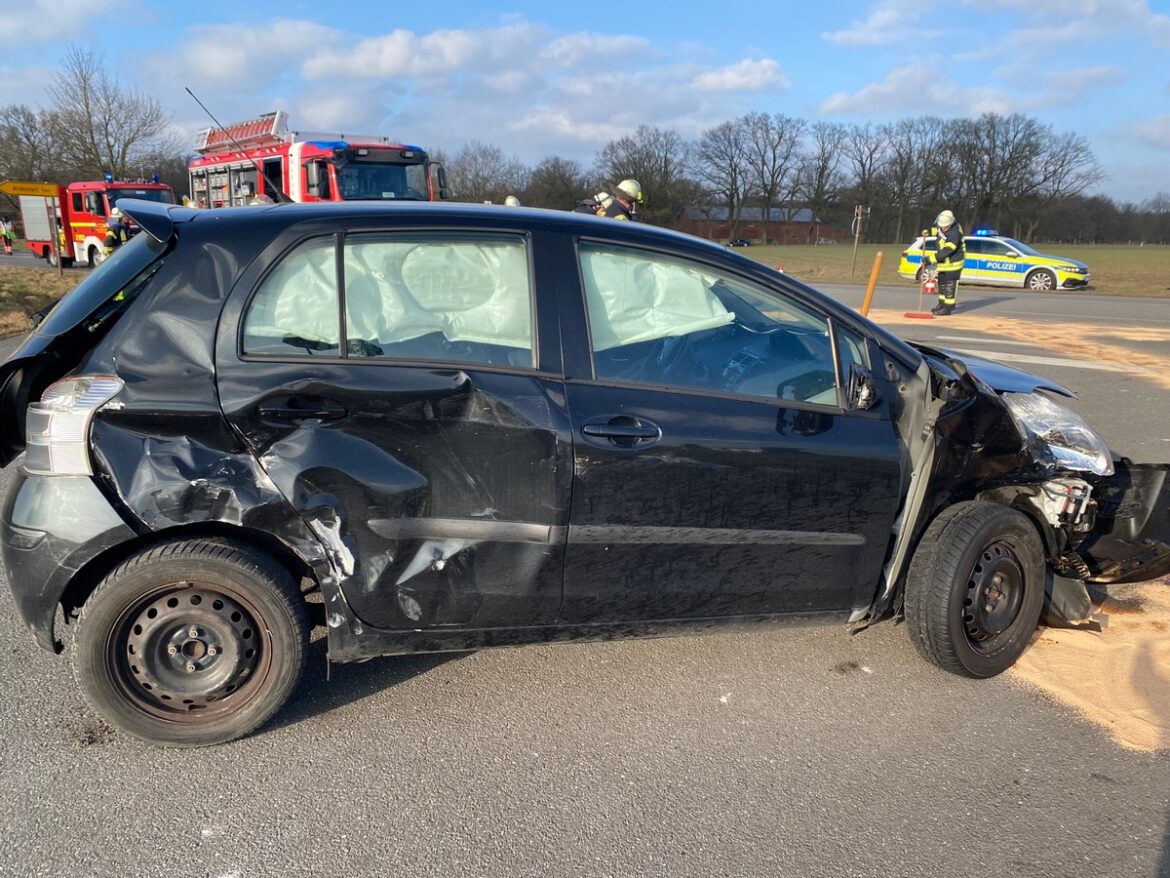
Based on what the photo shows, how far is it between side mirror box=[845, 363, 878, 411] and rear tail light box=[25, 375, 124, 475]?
98.2 inches

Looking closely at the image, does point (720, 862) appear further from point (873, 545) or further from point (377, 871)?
point (873, 545)

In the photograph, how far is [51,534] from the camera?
2625 mm

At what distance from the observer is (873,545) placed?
3.18 m

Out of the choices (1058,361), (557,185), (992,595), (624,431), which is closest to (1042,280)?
(1058,361)

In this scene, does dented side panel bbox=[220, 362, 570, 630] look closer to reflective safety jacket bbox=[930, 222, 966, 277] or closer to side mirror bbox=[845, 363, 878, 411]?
side mirror bbox=[845, 363, 878, 411]

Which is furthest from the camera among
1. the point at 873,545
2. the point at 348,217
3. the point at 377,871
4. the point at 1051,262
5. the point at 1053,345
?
the point at 1051,262

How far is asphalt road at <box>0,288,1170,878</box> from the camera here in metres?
2.39

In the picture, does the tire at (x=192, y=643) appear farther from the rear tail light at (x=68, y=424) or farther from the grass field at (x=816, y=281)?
the grass field at (x=816, y=281)

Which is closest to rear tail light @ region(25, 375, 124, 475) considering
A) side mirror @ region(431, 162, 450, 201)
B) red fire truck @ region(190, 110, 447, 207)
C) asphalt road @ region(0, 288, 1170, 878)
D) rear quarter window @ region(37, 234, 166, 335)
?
rear quarter window @ region(37, 234, 166, 335)

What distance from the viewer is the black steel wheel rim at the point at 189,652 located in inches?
108

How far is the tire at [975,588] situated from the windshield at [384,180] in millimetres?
14899

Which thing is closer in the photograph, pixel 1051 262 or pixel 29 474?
pixel 29 474

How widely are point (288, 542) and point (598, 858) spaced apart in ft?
4.45

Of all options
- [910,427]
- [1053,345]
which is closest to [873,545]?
[910,427]
